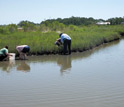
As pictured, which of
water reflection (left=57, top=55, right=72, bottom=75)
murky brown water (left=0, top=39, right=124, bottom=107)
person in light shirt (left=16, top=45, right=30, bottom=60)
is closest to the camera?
murky brown water (left=0, top=39, right=124, bottom=107)

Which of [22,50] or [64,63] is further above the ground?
[22,50]

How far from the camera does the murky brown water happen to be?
586cm

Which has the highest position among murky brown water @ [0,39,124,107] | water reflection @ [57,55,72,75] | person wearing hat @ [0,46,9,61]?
person wearing hat @ [0,46,9,61]

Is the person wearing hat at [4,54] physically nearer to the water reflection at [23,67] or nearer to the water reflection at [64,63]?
the water reflection at [23,67]

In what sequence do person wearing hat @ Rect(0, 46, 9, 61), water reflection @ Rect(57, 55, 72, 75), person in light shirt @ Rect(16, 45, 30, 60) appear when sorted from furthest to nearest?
1. person in light shirt @ Rect(16, 45, 30, 60)
2. person wearing hat @ Rect(0, 46, 9, 61)
3. water reflection @ Rect(57, 55, 72, 75)

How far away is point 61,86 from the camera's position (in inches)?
283

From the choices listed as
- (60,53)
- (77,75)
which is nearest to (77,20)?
(60,53)

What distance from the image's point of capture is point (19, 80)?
8062 millimetres

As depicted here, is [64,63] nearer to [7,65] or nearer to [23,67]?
[23,67]

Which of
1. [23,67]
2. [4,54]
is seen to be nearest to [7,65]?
[23,67]

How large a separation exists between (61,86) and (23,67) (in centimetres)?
377

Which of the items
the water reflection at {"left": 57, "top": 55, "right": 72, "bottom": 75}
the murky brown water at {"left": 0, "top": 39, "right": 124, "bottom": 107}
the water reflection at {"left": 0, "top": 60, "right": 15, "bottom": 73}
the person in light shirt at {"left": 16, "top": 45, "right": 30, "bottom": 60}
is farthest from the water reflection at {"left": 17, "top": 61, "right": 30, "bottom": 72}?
the water reflection at {"left": 57, "top": 55, "right": 72, "bottom": 75}

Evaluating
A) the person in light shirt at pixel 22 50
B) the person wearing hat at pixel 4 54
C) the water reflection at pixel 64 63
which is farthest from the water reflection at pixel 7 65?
the water reflection at pixel 64 63

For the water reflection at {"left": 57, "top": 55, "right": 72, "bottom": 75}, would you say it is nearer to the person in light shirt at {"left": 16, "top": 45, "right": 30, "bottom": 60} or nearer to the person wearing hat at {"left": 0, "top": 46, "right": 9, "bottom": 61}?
the person in light shirt at {"left": 16, "top": 45, "right": 30, "bottom": 60}
